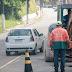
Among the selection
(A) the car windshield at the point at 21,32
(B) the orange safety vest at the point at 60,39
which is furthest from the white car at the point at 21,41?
(B) the orange safety vest at the point at 60,39

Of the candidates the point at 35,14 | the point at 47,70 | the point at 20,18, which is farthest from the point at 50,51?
the point at 35,14

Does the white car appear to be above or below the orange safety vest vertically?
below

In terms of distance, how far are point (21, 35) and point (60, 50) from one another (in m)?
7.86

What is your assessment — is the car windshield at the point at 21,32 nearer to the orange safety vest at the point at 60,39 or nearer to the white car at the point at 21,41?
the white car at the point at 21,41

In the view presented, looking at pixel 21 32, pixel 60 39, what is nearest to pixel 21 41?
pixel 21 32

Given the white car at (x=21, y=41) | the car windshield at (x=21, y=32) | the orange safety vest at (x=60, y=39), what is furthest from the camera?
the car windshield at (x=21, y=32)

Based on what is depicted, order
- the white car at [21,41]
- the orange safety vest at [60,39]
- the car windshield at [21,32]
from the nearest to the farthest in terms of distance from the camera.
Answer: the orange safety vest at [60,39] → the white car at [21,41] → the car windshield at [21,32]

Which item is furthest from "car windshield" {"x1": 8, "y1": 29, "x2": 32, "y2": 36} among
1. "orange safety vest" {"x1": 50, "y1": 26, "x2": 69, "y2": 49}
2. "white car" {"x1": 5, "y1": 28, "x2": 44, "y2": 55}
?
"orange safety vest" {"x1": 50, "y1": 26, "x2": 69, "y2": 49}

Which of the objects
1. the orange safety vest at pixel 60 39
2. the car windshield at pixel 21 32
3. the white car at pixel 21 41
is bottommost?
the white car at pixel 21 41

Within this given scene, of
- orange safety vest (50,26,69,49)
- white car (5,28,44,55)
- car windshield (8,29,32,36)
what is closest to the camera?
orange safety vest (50,26,69,49)

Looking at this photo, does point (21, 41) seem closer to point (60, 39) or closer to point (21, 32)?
point (21, 32)

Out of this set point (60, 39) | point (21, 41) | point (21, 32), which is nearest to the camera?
point (60, 39)

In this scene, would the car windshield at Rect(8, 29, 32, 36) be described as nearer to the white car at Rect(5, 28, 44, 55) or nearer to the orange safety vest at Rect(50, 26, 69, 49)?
the white car at Rect(5, 28, 44, 55)

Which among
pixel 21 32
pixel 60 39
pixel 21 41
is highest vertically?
pixel 60 39
